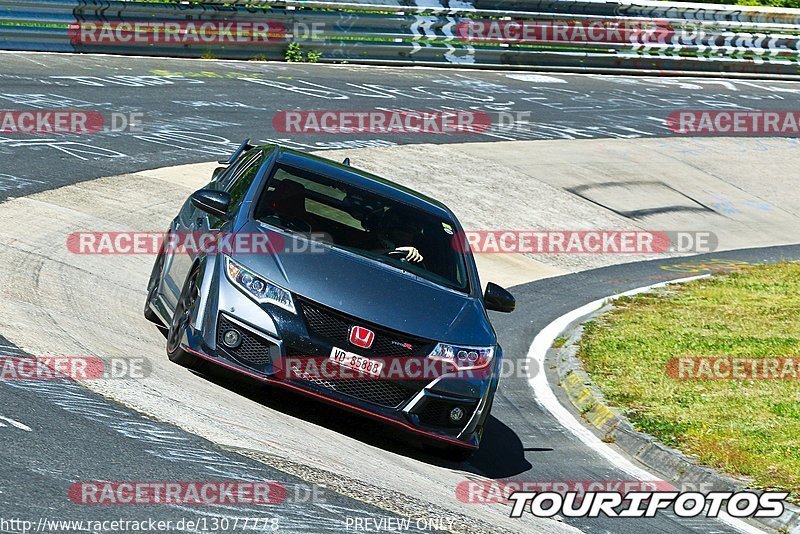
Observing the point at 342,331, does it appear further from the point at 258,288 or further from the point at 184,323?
the point at 184,323

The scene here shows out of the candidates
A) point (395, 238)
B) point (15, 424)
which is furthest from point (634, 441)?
point (15, 424)

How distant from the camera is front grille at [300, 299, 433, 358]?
739 cm

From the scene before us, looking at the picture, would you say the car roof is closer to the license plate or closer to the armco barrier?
the license plate

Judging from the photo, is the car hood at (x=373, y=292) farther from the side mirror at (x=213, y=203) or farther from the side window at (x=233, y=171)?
the side window at (x=233, y=171)

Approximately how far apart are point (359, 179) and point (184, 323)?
6.29 ft

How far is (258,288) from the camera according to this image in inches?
297

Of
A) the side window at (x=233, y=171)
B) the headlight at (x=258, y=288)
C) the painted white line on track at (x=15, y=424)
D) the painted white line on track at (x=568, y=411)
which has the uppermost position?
the side window at (x=233, y=171)

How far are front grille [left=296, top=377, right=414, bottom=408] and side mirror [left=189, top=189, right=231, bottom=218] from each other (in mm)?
1671

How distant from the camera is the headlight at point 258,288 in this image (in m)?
7.45

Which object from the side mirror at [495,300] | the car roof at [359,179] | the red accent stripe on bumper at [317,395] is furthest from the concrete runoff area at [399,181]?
the car roof at [359,179]

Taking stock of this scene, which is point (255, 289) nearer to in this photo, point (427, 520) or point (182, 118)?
point (427, 520)

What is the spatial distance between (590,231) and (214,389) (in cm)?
1103

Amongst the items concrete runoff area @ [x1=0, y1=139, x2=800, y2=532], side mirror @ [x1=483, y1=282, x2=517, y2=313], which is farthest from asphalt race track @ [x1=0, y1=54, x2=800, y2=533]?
side mirror @ [x1=483, y1=282, x2=517, y2=313]

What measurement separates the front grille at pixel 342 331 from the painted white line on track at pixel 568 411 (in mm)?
2298
